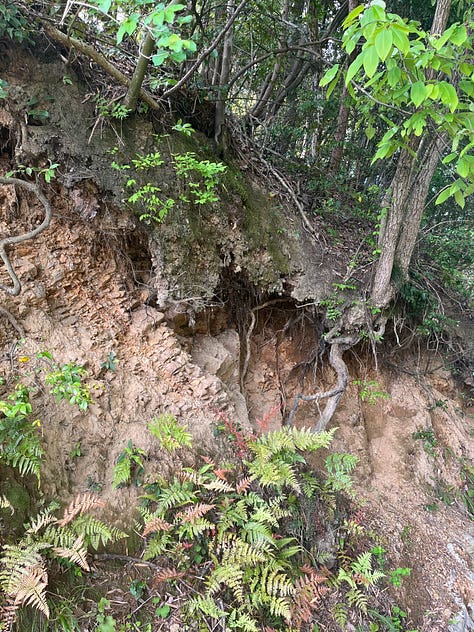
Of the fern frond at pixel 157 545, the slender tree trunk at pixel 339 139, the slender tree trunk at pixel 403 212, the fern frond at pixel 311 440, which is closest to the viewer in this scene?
the fern frond at pixel 157 545

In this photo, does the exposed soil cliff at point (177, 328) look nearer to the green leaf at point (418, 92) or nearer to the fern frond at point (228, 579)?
the fern frond at point (228, 579)

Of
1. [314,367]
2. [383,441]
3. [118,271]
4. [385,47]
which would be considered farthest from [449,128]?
[383,441]

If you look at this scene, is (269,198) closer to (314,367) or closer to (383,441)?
(314,367)

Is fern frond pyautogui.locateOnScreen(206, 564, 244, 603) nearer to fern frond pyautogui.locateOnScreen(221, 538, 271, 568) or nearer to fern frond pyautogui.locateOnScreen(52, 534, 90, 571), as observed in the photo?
fern frond pyautogui.locateOnScreen(221, 538, 271, 568)

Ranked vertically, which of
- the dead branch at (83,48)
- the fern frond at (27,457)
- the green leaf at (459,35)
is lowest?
the fern frond at (27,457)

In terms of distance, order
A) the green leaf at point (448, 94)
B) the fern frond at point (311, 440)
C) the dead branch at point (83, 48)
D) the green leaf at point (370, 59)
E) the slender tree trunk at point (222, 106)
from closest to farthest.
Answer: the green leaf at point (370, 59)
the green leaf at point (448, 94)
the dead branch at point (83, 48)
the fern frond at point (311, 440)
the slender tree trunk at point (222, 106)

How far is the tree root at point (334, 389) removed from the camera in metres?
4.83

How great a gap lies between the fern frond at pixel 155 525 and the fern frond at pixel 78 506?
15.7 inches

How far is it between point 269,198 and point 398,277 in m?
2.07

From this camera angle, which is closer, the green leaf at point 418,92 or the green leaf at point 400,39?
the green leaf at point 400,39

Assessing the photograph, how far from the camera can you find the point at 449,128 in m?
2.46

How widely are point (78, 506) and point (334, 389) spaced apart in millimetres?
3450

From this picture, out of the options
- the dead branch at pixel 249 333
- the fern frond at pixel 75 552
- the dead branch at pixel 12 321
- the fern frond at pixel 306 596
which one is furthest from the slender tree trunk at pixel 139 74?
the fern frond at pixel 306 596

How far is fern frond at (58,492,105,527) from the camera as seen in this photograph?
244cm
